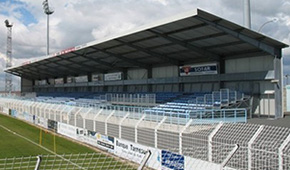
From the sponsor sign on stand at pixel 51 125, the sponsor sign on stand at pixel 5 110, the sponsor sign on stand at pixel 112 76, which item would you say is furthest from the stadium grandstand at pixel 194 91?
Result: the sponsor sign on stand at pixel 5 110

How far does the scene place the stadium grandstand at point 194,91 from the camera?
12344 millimetres

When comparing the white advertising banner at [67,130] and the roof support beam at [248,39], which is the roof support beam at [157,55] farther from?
the roof support beam at [248,39]

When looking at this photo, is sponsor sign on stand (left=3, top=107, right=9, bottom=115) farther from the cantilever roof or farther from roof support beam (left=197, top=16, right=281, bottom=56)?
roof support beam (left=197, top=16, right=281, bottom=56)

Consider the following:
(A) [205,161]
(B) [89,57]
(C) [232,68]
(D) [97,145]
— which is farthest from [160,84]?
(A) [205,161]

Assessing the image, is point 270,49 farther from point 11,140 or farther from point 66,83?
point 66,83

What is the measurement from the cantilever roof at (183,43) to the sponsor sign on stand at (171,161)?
7.97 m

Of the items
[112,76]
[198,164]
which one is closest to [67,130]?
[112,76]

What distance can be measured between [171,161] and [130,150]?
5.03 meters

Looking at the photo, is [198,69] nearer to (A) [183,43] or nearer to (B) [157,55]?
(B) [157,55]

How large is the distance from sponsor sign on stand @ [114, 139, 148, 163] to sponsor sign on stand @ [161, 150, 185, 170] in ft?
8.17

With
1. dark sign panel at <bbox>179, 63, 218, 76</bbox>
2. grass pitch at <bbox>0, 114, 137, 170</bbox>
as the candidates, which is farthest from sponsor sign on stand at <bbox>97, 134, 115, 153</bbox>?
dark sign panel at <bbox>179, 63, 218, 76</bbox>

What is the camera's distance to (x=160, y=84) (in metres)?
35.6

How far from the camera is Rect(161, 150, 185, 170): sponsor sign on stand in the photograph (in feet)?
46.3

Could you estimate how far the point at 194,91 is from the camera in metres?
30.5
